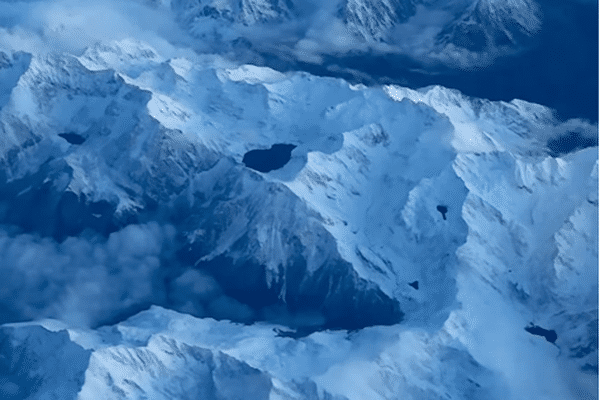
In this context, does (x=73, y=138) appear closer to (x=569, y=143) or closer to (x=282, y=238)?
(x=282, y=238)

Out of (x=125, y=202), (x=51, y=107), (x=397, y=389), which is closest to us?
(x=397, y=389)

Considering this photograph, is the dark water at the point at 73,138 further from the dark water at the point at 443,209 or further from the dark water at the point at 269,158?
the dark water at the point at 443,209

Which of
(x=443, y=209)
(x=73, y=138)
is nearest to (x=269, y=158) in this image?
(x=443, y=209)

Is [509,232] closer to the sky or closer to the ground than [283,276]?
closer to the sky

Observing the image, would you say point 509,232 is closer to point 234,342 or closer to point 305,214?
point 305,214

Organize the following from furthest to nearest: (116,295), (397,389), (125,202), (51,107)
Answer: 1. (51,107)
2. (125,202)
3. (116,295)
4. (397,389)

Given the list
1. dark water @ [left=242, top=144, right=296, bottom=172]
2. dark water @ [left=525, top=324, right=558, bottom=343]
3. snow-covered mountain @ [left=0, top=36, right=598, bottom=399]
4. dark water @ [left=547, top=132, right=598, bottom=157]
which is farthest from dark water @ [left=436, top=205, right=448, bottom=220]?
dark water @ [left=547, top=132, right=598, bottom=157]

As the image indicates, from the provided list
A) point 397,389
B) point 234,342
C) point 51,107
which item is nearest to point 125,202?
point 51,107

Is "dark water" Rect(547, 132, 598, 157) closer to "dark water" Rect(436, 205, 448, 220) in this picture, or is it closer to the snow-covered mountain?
the snow-covered mountain
